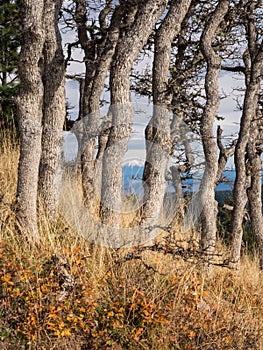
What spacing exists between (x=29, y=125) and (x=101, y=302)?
78.1 inches

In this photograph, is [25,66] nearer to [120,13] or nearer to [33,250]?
[33,250]

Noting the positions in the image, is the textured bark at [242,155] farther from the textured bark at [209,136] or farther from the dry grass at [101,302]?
the dry grass at [101,302]

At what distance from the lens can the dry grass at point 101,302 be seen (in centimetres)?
386

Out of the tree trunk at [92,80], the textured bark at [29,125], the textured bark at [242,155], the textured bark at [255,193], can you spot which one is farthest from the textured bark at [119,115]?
the textured bark at [255,193]

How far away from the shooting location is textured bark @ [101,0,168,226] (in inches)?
196

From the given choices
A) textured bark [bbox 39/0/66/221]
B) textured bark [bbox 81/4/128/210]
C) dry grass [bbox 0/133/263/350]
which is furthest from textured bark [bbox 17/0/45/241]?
textured bark [bbox 81/4/128/210]

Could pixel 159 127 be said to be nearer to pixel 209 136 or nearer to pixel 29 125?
pixel 209 136

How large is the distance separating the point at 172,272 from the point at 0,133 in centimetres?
496

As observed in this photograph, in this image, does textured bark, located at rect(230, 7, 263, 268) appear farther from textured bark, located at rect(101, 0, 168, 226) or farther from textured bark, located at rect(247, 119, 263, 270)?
textured bark, located at rect(101, 0, 168, 226)

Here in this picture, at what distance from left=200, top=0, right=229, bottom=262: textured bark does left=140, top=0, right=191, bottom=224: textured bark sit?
702 mm

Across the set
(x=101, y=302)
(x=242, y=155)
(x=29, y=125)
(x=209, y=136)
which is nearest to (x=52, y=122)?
(x=29, y=125)

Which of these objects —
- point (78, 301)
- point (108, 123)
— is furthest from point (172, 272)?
point (108, 123)

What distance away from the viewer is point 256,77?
23.4ft

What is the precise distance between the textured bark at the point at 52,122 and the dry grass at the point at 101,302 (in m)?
0.44
